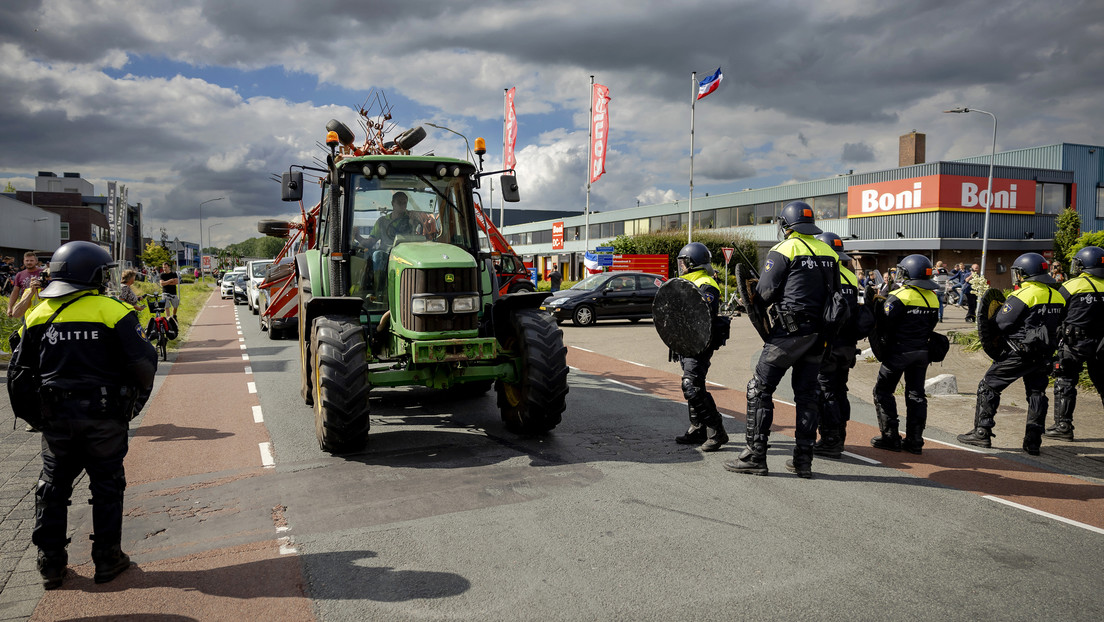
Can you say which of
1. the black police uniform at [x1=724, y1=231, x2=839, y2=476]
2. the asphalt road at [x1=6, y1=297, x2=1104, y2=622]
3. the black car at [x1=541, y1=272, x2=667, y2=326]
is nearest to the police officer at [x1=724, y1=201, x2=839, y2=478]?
the black police uniform at [x1=724, y1=231, x2=839, y2=476]

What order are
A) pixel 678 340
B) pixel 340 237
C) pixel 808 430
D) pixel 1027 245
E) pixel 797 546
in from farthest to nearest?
pixel 1027 245 → pixel 340 237 → pixel 678 340 → pixel 808 430 → pixel 797 546

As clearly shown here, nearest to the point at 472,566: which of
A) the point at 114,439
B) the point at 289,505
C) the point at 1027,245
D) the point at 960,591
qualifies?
the point at 289,505

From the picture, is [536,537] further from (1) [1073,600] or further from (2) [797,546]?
(1) [1073,600]

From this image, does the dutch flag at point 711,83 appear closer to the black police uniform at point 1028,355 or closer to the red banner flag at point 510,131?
the red banner flag at point 510,131

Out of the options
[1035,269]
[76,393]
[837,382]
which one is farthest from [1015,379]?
[76,393]

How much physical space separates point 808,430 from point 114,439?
192 inches

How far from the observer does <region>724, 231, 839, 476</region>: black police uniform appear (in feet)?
19.1

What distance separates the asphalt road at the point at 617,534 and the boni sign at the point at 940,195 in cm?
3703

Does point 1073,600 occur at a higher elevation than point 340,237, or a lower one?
lower

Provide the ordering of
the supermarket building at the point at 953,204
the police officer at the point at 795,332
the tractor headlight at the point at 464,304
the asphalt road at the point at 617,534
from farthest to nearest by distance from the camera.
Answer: the supermarket building at the point at 953,204
the tractor headlight at the point at 464,304
the police officer at the point at 795,332
the asphalt road at the point at 617,534

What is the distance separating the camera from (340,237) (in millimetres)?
7211

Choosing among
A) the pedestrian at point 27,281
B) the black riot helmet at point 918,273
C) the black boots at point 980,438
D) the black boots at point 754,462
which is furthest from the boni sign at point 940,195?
the pedestrian at point 27,281

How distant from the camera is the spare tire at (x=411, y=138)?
10828 millimetres

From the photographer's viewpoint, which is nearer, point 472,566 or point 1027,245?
point 472,566
